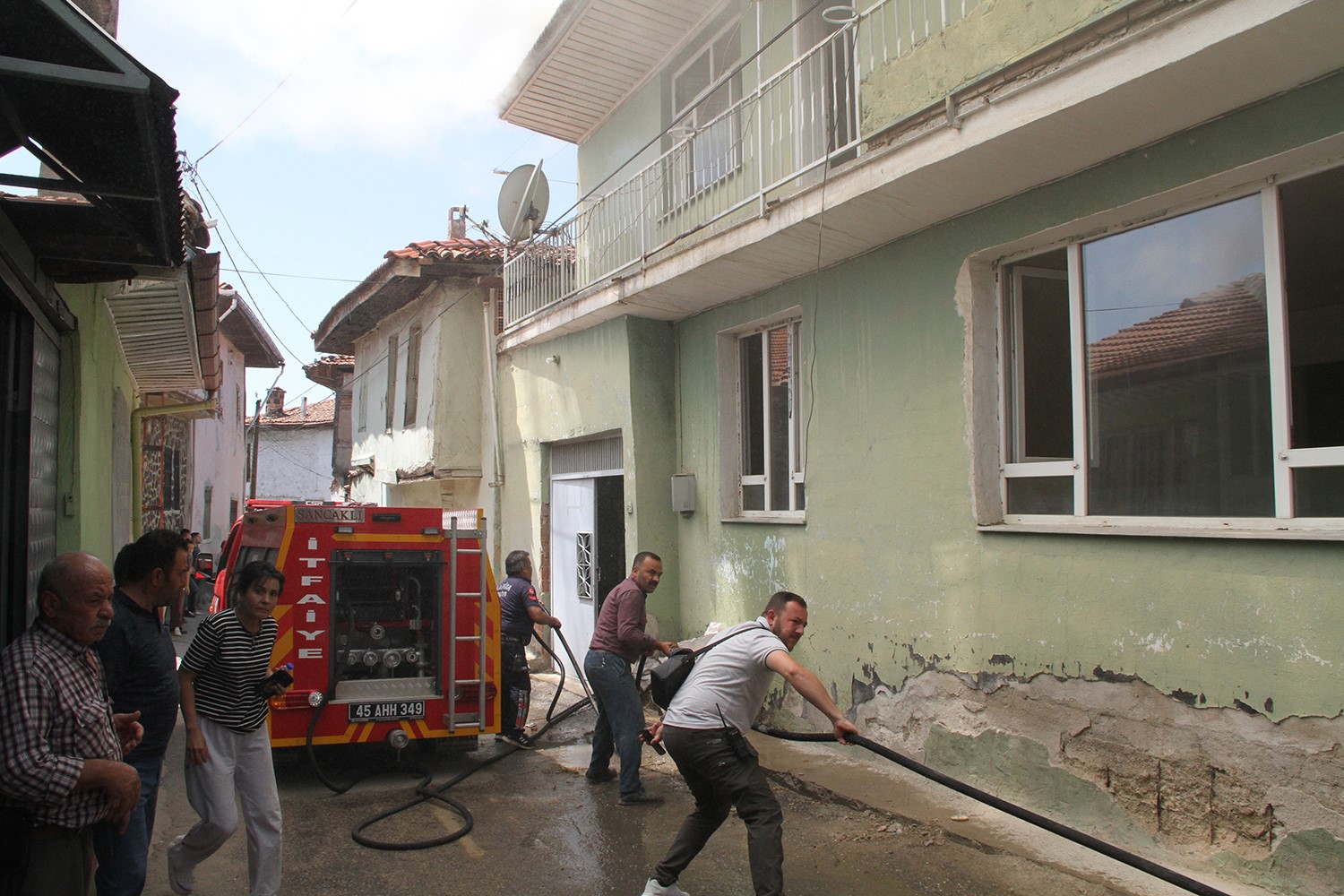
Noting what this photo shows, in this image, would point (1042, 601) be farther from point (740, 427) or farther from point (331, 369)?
point (331, 369)

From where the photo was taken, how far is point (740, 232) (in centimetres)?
714

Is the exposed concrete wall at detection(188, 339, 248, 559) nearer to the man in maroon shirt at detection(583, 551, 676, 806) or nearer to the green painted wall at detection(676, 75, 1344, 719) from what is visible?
the green painted wall at detection(676, 75, 1344, 719)

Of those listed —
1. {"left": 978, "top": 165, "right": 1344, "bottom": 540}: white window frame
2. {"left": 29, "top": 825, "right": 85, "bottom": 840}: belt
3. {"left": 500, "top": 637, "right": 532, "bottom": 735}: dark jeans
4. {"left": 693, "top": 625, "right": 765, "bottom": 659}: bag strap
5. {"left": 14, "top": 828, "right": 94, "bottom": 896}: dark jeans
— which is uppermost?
{"left": 978, "top": 165, "right": 1344, "bottom": 540}: white window frame

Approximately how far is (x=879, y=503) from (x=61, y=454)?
16.9 ft

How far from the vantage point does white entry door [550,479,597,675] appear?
1084 cm

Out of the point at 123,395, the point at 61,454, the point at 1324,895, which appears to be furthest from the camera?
the point at 123,395

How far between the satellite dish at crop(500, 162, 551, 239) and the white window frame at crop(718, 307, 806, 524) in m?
4.08

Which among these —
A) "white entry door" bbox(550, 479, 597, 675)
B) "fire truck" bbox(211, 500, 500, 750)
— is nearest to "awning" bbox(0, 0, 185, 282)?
"fire truck" bbox(211, 500, 500, 750)

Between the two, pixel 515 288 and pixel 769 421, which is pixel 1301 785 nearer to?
pixel 769 421

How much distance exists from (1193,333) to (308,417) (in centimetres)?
3622

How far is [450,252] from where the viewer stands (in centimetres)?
1362

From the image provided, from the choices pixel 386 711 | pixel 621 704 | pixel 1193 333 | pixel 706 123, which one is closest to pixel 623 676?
pixel 621 704

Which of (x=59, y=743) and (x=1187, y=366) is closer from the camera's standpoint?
(x=59, y=743)

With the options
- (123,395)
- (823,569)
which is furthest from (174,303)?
(823,569)
